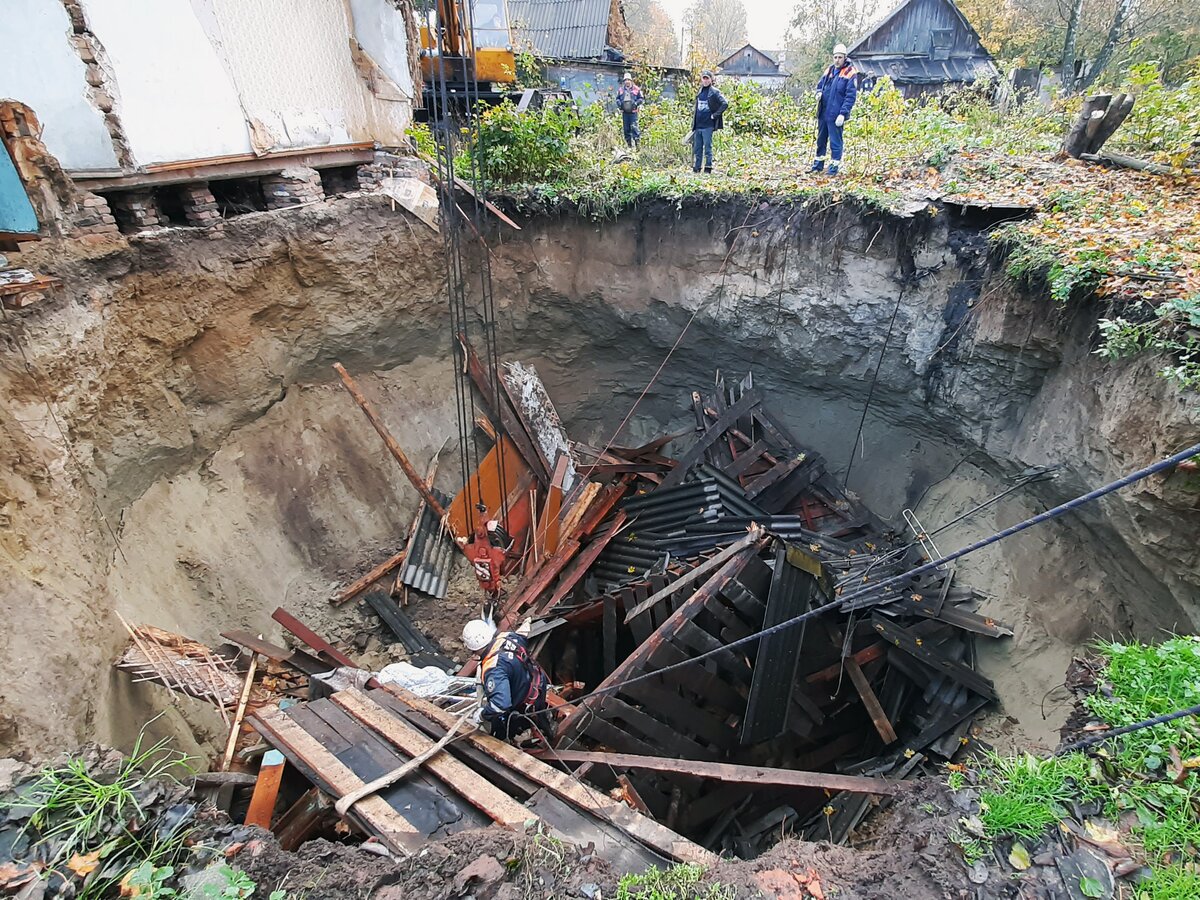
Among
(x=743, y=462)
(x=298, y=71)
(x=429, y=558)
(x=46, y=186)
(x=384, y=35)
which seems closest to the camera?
(x=46, y=186)

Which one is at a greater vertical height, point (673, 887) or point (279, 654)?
point (673, 887)

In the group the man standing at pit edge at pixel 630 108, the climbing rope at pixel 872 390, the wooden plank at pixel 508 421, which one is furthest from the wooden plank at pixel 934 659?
the man standing at pit edge at pixel 630 108

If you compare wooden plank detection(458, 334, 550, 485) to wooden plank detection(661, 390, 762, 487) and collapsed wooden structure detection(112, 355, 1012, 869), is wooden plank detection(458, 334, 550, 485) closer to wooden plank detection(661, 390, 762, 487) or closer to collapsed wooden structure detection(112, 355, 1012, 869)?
collapsed wooden structure detection(112, 355, 1012, 869)

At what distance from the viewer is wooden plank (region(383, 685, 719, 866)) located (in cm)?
292

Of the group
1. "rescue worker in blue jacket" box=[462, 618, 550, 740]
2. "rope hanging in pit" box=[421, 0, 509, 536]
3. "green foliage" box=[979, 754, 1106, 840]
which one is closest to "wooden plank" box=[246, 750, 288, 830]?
"rescue worker in blue jacket" box=[462, 618, 550, 740]

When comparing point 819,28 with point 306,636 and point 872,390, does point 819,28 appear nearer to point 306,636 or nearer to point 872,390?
point 872,390

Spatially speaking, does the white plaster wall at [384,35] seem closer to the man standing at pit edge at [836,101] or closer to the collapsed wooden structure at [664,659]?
the collapsed wooden structure at [664,659]

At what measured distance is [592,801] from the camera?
3.23 m

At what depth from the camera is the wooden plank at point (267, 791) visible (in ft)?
11.0

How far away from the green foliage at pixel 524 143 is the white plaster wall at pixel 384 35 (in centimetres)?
108

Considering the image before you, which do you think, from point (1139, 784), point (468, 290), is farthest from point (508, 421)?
point (1139, 784)

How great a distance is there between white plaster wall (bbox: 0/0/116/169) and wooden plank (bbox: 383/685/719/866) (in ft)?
16.3

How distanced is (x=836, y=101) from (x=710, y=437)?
173 inches

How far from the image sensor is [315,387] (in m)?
7.00
